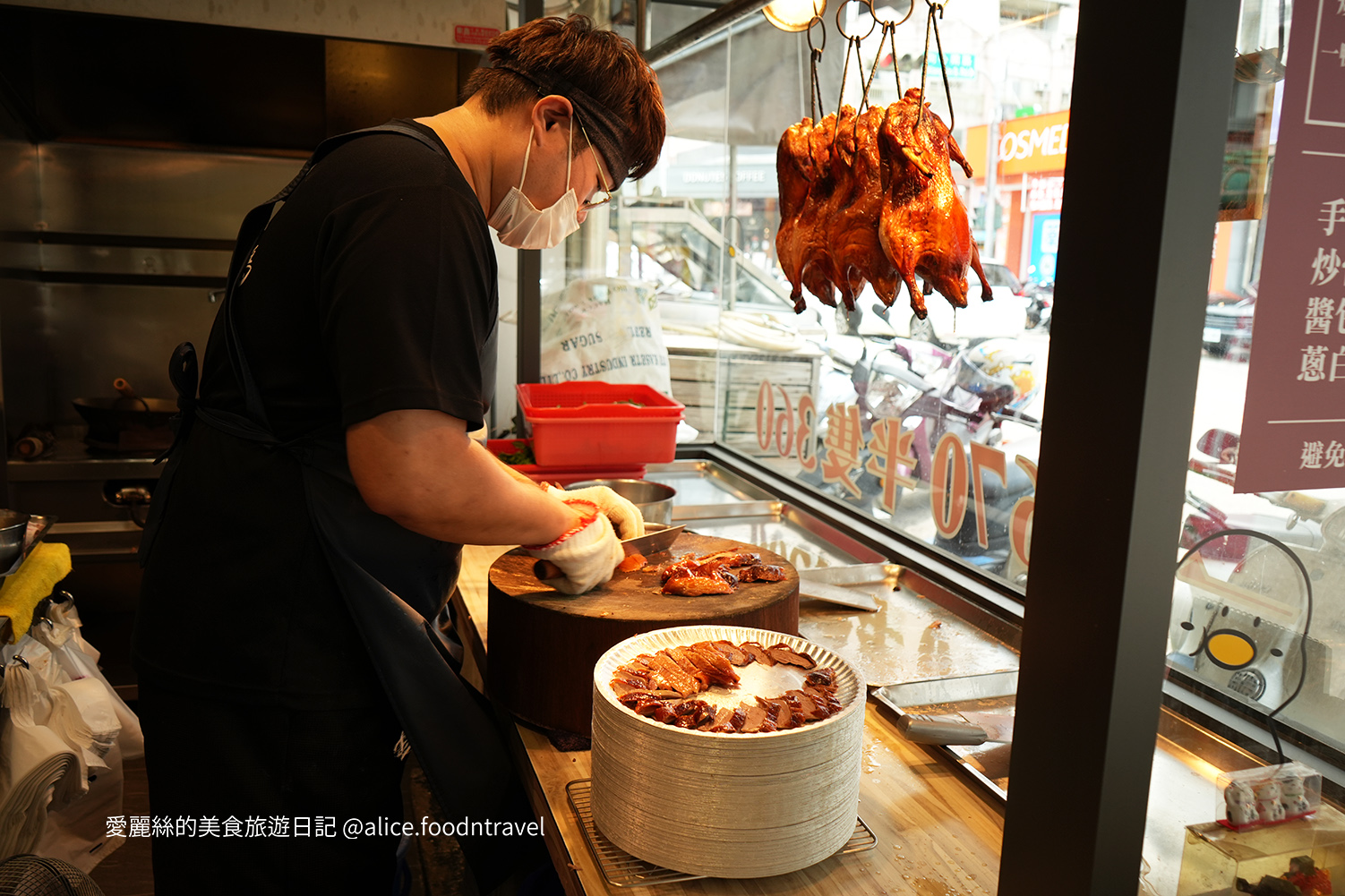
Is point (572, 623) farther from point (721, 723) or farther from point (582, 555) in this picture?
point (721, 723)

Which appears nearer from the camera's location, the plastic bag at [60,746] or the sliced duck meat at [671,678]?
the sliced duck meat at [671,678]

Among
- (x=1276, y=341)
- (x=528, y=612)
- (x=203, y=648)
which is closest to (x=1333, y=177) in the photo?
(x=1276, y=341)

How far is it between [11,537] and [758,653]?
74.5 inches

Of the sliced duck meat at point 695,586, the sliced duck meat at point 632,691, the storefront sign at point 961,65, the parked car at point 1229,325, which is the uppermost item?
the storefront sign at point 961,65

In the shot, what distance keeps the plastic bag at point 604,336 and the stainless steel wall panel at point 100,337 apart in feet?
5.41

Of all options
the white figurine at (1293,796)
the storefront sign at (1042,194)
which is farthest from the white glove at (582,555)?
the storefront sign at (1042,194)

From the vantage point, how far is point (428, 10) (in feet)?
10.9

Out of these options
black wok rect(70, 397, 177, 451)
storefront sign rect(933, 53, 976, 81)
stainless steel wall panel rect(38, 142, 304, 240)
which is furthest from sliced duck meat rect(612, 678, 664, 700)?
stainless steel wall panel rect(38, 142, 304, 240)

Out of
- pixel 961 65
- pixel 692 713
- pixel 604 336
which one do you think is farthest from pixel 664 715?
pixel 604 336

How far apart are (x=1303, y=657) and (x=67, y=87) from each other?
4.33 meters

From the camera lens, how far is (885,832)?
118cm

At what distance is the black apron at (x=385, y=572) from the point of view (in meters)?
1.31

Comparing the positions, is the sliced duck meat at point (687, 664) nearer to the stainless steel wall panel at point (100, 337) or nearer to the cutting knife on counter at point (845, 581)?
the cutting knife on counter at point (845, 581)

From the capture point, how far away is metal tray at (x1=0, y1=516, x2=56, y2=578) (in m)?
2.23
